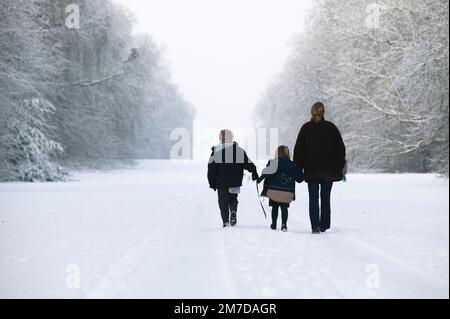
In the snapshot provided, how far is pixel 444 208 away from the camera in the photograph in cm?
1296

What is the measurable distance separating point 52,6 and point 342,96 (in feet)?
45.2

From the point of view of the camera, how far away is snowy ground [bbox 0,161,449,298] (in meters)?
5.29

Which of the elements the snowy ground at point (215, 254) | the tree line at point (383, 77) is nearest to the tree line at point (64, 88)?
the snowy ground at point (215, 254)

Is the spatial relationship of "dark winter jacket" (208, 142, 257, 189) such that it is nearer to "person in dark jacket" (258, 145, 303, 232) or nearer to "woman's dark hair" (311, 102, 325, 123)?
"person in dark jacket" (258, 145, 303, 232)

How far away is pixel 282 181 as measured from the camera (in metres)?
9.68

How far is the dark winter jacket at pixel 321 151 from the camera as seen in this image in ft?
29.8

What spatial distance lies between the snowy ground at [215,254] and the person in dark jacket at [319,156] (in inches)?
24.9

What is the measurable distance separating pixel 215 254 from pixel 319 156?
9.03 ft

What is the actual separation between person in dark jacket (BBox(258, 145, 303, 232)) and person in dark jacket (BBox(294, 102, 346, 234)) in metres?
0.47

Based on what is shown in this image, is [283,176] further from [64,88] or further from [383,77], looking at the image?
[64,88]

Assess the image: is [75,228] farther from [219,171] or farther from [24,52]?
[24,52]

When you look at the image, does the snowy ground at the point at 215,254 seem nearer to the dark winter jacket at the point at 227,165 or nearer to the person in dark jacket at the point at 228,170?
the person in dark jacket at the point at 228,170

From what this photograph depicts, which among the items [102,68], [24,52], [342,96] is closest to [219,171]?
[24,52]
